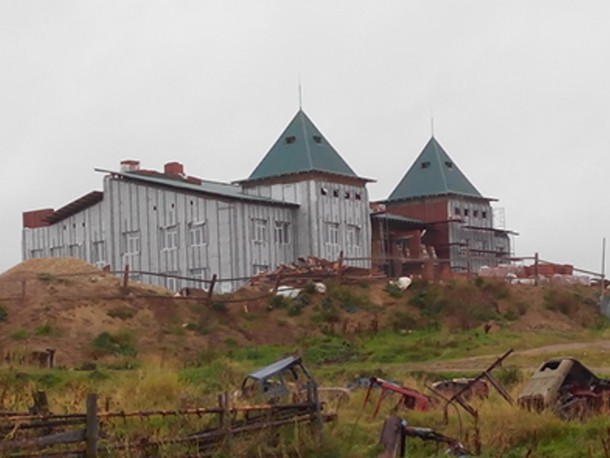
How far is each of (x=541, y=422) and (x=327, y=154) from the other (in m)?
44.3

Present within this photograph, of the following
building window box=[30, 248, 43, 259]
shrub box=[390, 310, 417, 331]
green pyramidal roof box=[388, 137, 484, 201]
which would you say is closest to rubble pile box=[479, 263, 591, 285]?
shrub box=[390, 310, 417, 331]

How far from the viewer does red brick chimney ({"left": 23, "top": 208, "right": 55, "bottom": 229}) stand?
213 feet

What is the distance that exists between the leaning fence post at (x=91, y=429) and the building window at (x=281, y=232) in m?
41.7

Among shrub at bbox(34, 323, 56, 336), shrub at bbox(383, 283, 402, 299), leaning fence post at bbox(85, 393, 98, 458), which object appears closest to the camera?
leaning fence post at bbox(85, 393, 98, 458)

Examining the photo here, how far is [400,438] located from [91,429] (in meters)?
4.91

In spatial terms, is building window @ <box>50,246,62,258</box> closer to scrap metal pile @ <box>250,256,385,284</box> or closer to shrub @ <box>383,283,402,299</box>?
scrap metal pile @ <box>250,256,385,284</box>

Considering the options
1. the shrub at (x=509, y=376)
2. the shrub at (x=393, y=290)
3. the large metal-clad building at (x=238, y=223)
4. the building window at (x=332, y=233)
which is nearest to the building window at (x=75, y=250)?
the large metal-clad building at (x=238, y=223)

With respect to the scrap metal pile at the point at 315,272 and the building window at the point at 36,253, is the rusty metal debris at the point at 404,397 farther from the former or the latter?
the building window at the point at 36,253

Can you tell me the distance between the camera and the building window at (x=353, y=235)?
62719 millimetres

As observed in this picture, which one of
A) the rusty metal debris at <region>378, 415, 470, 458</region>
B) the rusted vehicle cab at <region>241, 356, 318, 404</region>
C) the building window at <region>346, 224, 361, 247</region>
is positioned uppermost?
the building window at <region>346, 224, 361, 247</region>

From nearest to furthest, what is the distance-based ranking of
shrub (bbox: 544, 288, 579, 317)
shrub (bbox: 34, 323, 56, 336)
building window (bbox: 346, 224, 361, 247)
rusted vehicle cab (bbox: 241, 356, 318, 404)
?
rusted vehicle cab (bbox: 241, 356, 318, 404), shrub (bbox: 34, 323, 56, 336), shrub (bbox: 544, 288, 579, 317), building window (bbox: 346, 224, 361, 247)

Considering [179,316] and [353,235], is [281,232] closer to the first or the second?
[353,235]

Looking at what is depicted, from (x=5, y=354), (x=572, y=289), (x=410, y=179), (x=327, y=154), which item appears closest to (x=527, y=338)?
(x=572, y=289)

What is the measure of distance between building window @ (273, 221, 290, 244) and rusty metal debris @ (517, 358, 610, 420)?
36.7 m
